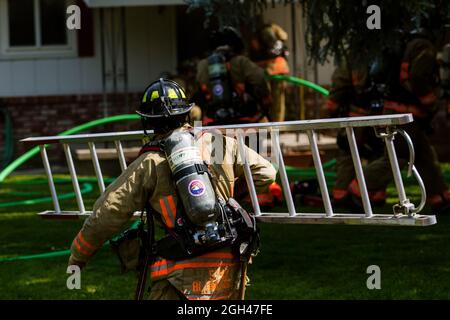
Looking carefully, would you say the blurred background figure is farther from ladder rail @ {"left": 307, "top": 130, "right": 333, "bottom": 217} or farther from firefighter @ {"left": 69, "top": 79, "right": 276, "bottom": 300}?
firefighter @ {"left": 69, "top": 79, "right": 276, "bottom": 300}

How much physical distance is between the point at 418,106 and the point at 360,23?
1.47 m

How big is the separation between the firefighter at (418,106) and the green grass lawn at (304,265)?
33 cm

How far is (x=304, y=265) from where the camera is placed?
8648 millimetres

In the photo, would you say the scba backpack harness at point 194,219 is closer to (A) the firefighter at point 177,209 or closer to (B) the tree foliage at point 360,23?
(A) the firefighter at point 177,209

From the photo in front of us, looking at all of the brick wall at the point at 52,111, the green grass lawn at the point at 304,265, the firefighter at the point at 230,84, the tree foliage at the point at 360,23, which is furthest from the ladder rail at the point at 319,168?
the brick wall at the point at 52,111

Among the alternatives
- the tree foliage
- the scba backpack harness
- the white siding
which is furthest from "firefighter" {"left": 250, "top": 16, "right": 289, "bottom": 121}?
the scba backpack harness

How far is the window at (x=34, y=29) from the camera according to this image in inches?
695

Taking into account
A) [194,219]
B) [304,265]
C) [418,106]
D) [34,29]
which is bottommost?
[304,265]

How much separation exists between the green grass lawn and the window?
7206 mm

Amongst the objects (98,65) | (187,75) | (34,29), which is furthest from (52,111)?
(187,75)

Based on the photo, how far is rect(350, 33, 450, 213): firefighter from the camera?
9.91 metres

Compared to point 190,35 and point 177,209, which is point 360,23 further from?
point 190,35

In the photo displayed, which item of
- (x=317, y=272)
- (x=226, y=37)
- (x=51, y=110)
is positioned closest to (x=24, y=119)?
(x=51, y=110)
